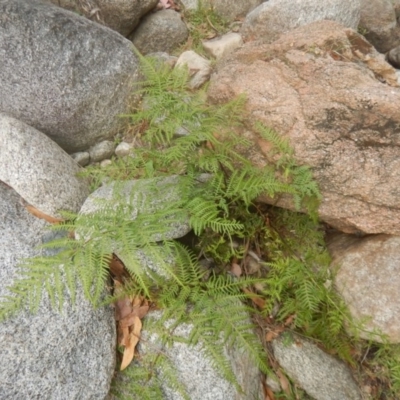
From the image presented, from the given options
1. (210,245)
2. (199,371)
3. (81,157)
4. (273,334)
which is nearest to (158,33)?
(81,157)

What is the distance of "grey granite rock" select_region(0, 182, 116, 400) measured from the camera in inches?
100

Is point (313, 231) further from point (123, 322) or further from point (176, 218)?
point (123, 322)

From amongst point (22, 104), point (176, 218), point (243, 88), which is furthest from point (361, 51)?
point (22, 104)

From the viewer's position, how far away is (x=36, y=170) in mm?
3020

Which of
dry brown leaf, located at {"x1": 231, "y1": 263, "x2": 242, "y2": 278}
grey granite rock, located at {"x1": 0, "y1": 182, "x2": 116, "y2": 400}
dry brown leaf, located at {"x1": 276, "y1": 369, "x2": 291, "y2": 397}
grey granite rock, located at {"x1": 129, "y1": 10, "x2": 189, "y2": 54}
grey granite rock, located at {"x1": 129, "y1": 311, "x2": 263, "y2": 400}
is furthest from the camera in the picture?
grey granite rock, located at {"x1": 129, "y1": 10, "x2": 189, "y2": 54}

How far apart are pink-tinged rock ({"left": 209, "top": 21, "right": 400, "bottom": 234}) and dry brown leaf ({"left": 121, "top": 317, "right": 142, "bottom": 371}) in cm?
138

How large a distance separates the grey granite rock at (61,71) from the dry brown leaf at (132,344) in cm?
183

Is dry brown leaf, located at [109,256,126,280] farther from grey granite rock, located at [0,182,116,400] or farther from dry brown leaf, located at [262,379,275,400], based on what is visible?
dry brown leaf, located at [262,379,275,400]

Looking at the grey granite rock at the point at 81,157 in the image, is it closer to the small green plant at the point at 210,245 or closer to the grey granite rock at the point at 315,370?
the small green plant at the point at 210,245

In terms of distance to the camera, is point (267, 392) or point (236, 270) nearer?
point (267, 392)

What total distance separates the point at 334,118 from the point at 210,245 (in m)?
1.33

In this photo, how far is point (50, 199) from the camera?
309 cm

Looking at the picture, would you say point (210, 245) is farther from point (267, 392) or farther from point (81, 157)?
point (81, 157)

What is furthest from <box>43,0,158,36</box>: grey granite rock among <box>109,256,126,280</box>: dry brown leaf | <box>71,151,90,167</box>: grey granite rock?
<box>109,256,126,280</box>: dry brown leaf
